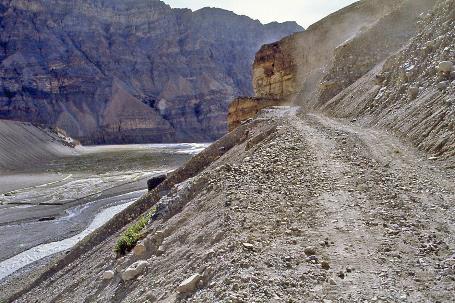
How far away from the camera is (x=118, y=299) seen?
8.87 meters

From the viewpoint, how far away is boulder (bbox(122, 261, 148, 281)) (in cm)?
932

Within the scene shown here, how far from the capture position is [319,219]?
838 centimetres

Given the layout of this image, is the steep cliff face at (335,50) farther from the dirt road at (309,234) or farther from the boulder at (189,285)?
the boulder at (189,285)

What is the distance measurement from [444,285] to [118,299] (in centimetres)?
612

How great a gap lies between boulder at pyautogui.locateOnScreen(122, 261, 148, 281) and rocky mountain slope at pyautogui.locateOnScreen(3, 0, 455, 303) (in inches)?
1.0

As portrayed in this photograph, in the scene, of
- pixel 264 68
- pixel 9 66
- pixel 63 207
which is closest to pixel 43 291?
pixel 63 207

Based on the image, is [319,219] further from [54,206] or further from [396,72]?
[54,206]

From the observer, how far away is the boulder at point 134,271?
367 inches

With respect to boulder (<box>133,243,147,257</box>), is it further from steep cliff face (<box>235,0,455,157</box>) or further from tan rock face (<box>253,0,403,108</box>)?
tan rock face (<box>253,0,403,108</box>)

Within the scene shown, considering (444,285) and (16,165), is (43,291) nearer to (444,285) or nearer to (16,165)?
(444,285)

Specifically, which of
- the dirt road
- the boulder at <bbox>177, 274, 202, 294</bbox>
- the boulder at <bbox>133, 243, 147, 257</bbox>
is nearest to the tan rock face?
the dirt road

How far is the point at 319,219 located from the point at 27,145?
117m

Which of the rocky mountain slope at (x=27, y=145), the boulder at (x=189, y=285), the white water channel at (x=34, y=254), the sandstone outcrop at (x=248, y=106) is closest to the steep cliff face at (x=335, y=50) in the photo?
the sandstone outcrop at (x=248, y=106)

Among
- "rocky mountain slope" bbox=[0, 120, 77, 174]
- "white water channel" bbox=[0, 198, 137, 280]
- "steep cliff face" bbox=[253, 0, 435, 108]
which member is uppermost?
"steep cliff face" bbox=[253, 0, 435, 108]
